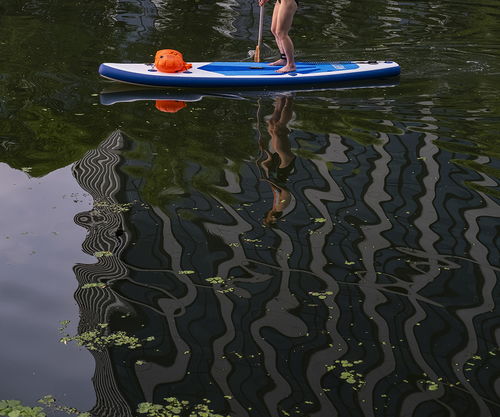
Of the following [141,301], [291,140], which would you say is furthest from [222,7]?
[141,301]

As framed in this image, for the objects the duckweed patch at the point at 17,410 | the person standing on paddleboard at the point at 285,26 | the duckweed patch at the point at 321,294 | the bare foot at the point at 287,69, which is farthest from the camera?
the bare foot at the point at 287,69

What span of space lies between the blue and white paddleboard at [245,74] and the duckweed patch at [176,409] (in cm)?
715

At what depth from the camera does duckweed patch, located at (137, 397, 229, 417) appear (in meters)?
4.96

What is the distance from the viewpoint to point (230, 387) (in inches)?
208

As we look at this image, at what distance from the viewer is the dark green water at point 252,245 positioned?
17.7 feet

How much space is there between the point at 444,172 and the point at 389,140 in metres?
1.20

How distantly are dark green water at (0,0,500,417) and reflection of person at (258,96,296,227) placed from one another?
35 mm

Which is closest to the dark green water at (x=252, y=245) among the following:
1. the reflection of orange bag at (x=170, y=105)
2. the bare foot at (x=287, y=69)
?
the reflection of orange bag at (x=170, y=105)

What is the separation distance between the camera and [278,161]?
9227mm

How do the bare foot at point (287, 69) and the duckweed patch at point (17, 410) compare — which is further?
the bare foot at point (287, 69)

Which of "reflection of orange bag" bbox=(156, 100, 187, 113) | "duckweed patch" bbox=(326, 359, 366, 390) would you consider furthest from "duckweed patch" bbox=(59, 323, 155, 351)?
"reflection of orange bag" bbox=(156, 100, 187, 113)

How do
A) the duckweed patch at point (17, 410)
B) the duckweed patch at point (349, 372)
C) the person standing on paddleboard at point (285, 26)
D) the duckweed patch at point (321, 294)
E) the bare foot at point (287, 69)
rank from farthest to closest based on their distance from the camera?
the bare foot at point (287, 69)
the person standing on paddleboard at point (285, 26)
the duckweed patch at point (321, 294)
the duckweed patch at point (349, 372)
the duckweed patch at point (17, 410)

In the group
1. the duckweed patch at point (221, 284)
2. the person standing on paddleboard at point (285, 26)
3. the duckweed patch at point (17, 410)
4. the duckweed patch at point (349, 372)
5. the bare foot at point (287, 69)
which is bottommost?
the bare foot at point (287, 69)

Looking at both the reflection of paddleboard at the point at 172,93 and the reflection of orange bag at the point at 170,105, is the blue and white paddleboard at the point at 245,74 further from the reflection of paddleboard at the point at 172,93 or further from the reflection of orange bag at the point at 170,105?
the reflection of orange bag at the point at 170,105
